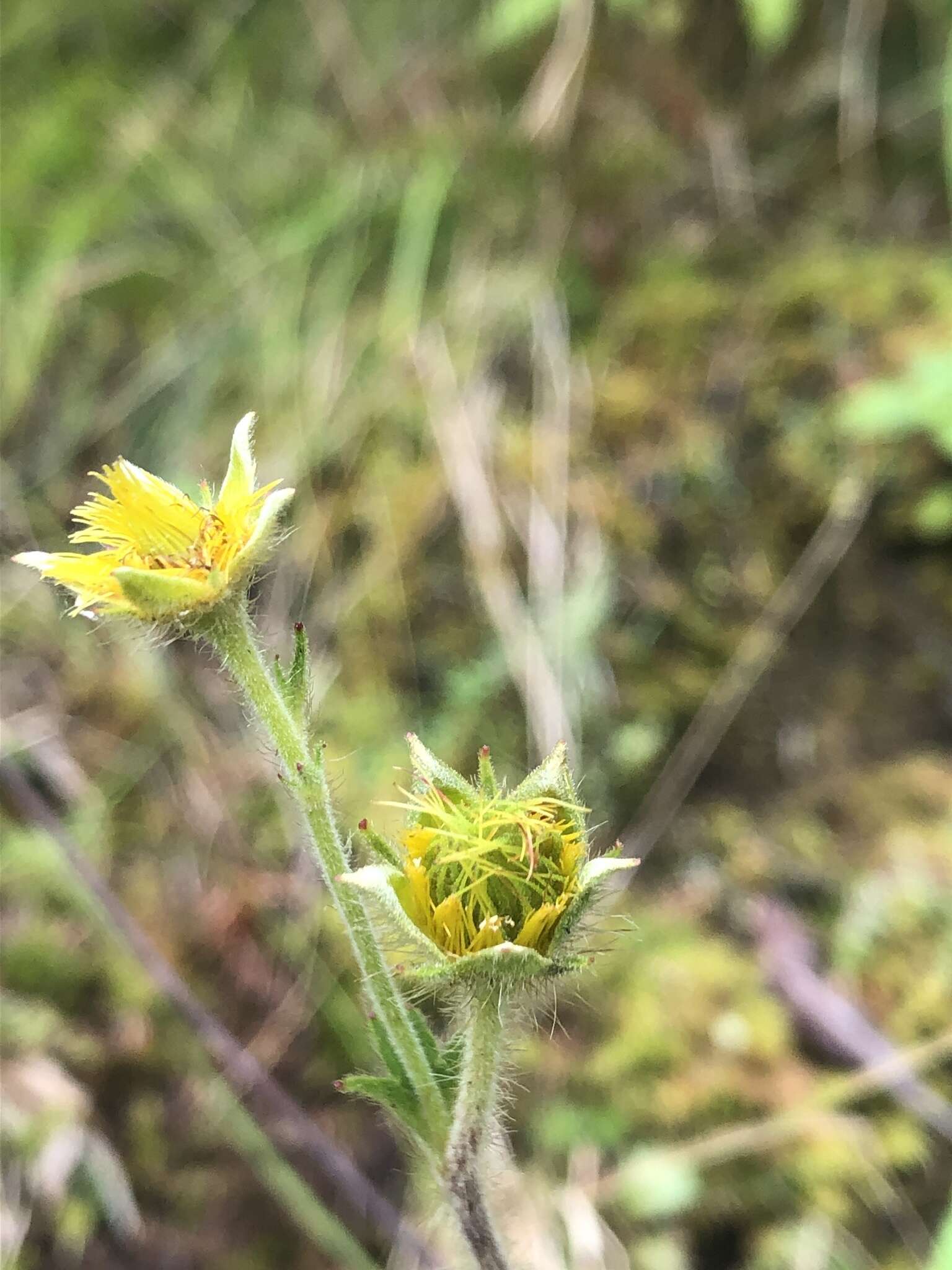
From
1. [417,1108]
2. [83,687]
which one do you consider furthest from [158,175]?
[417,1108]

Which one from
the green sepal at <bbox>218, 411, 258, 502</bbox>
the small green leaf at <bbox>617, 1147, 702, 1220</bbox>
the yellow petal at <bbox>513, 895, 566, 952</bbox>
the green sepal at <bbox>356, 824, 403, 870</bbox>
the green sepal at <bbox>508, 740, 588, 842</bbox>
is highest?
the green sepal at <bbox>218, 411, 258, 502</bbox>

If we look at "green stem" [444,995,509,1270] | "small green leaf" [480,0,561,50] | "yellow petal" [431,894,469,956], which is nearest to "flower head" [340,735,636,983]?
"yellow petal" [431,894,469,956]

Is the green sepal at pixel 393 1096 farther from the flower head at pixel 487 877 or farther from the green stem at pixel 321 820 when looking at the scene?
the flower head at pixel 487 877

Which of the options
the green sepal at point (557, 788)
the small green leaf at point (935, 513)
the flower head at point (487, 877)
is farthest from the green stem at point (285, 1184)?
the small green leaf at point (935, 513)

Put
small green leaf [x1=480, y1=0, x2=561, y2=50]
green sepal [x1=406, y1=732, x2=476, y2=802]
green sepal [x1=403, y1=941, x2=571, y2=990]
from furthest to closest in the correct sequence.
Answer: small green leaf [x1=480, y1=0, x2=561, y2=50] → green sepal [x1=406, y1=732, x2=476, y2=802] → green sepal [x1=403, y1=941, x2=571, y2=990]

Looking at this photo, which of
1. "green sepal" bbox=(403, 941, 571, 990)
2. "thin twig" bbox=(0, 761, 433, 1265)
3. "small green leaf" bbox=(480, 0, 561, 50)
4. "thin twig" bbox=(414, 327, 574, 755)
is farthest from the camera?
"small green leaf" bbox=(480, 0, 561, 50)

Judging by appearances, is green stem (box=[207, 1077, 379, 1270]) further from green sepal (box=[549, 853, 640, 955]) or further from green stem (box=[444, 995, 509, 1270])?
green sepal (box=[549, 853, 640, 955])

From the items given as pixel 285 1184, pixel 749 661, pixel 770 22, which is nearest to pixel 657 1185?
pixel 285 1184

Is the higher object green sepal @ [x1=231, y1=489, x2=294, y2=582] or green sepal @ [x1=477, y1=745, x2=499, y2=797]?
green sepal @ [x1=231, y1=489, x2=294, y2=582]
